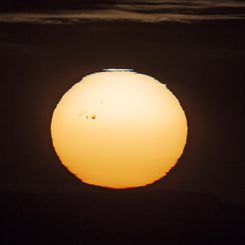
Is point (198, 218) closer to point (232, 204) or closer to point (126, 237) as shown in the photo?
point (232, 204)

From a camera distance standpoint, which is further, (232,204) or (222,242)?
(232,204)

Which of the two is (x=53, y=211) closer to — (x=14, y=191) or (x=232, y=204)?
(x=14, y=191)

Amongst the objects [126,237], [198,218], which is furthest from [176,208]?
[126,237]

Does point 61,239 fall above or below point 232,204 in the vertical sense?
below

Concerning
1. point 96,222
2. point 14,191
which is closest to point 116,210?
point 96,222

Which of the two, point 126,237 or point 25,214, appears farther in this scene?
point 25,214

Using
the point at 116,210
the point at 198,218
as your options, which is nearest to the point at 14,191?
the point at 116,210

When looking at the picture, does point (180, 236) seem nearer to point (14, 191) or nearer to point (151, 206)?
point (151, 206)

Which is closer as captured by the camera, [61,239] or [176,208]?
[61,239]
